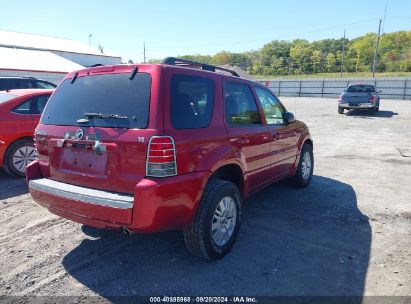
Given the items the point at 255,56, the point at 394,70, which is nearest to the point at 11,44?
the point at 394,70

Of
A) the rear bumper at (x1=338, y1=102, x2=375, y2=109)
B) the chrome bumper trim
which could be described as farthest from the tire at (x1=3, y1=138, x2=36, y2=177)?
the rear bumper at (x1=338, y1=102, x2=375, y2=109)

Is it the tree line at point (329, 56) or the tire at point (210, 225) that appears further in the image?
the tree line at point (329, 56)

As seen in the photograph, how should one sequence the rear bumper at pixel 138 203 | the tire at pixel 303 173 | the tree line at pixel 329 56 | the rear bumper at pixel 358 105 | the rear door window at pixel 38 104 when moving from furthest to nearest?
the tree line at pixel 329 56 < the rear bumper at pixel 358 105 < the rear door window at pixel 38 104 < the tire at pixel 303 173 < the rear bumper at pixel 138 203

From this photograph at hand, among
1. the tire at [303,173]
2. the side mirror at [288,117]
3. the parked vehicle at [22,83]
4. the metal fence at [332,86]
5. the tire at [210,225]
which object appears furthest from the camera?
the metal fence at [332,86]

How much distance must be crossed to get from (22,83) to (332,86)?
3757 centimetres

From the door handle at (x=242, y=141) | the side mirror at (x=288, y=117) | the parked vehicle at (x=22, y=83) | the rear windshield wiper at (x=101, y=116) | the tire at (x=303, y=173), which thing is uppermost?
the parked vehicle at (x=22, y=83)

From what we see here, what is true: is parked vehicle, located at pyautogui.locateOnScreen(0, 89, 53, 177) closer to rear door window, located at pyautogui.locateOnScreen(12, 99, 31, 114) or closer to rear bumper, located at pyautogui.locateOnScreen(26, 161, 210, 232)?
rear door window, located at pyautogui.locateOnScreen(12, 99, 31, 114)

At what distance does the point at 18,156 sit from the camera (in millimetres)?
6359

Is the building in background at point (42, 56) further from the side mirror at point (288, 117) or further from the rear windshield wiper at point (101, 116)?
the rear windshield wiper at point (101, 116)

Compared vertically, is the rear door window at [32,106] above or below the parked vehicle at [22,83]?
below

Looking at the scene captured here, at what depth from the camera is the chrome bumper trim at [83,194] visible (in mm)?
2891

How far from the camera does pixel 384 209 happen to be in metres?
5.12

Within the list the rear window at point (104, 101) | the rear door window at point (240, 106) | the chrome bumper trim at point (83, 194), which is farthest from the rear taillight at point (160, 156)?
the rear door window at point (240, 106)

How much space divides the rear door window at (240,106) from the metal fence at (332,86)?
31970mm
